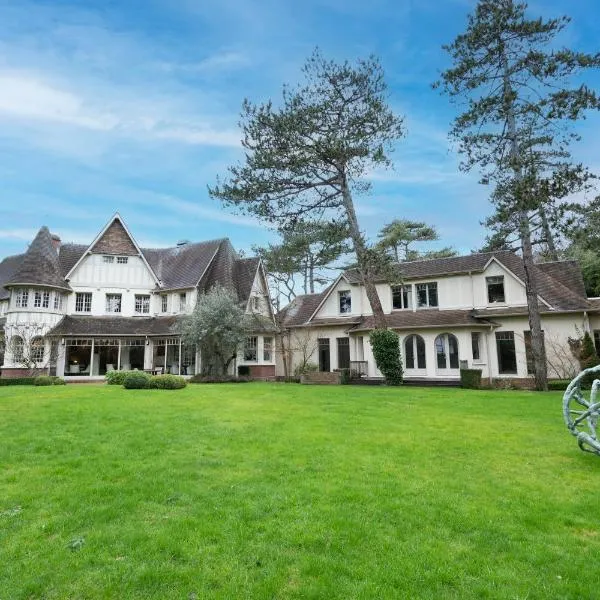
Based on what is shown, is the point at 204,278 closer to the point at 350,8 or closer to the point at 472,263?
the point at 472,263

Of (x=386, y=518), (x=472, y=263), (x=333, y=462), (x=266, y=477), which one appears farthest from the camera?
(x=472, y=263)

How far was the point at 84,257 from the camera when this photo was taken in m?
30.5

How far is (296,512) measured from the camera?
510cm

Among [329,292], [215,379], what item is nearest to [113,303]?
[215,379]

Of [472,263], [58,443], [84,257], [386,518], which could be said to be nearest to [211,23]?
[58,443]

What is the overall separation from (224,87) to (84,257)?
20197 millimetres

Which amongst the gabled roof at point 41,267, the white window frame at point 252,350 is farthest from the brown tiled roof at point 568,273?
the gabled roof at point 41,267

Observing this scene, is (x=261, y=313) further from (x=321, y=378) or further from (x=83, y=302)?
(x=83, y=302)

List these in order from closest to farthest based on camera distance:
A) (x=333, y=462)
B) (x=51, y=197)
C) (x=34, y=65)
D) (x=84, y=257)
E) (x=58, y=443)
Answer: (x=333, y=462) < (x=58, y=443) < (x=34, y=65) < (x=51, y=197) < (x=84, y=257)

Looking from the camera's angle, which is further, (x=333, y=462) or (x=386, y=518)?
(x=333, y=462)

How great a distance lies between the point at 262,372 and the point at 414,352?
404 inches

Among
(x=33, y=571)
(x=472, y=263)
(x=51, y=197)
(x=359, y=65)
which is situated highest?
(x=359, y=65)

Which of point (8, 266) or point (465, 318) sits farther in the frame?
point (8, 266)

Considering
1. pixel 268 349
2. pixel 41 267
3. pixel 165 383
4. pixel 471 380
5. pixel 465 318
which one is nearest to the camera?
pixel 165 383
